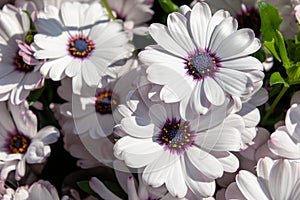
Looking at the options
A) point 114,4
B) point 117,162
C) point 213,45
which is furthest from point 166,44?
point 114,4

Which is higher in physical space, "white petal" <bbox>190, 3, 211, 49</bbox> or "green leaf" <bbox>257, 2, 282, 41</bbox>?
"white petal" <bbox>190, 3, 211, 49</bbox>

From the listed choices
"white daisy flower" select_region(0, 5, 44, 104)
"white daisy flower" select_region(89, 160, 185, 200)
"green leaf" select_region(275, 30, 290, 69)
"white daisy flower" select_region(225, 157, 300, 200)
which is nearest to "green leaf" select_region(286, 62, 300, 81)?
"green leaf" select_region(275, 30, 290, 69)

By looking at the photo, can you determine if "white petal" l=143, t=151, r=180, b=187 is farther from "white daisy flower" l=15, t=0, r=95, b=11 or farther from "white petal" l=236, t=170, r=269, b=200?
"white daisy flower" l=15, t=0, r=95, b=11

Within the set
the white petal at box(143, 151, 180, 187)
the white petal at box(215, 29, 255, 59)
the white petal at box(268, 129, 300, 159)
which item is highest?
the white petal at box(215, 29, 255, 59)

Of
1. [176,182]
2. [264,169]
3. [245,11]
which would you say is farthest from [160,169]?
[245,11]

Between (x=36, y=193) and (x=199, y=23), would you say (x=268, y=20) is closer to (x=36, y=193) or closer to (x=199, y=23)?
(x=199, y=23)

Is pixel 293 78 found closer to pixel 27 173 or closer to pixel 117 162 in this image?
pixel 117 162

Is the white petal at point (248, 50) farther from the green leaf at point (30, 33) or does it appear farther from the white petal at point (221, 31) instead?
the green leaf at point (30, 33)
